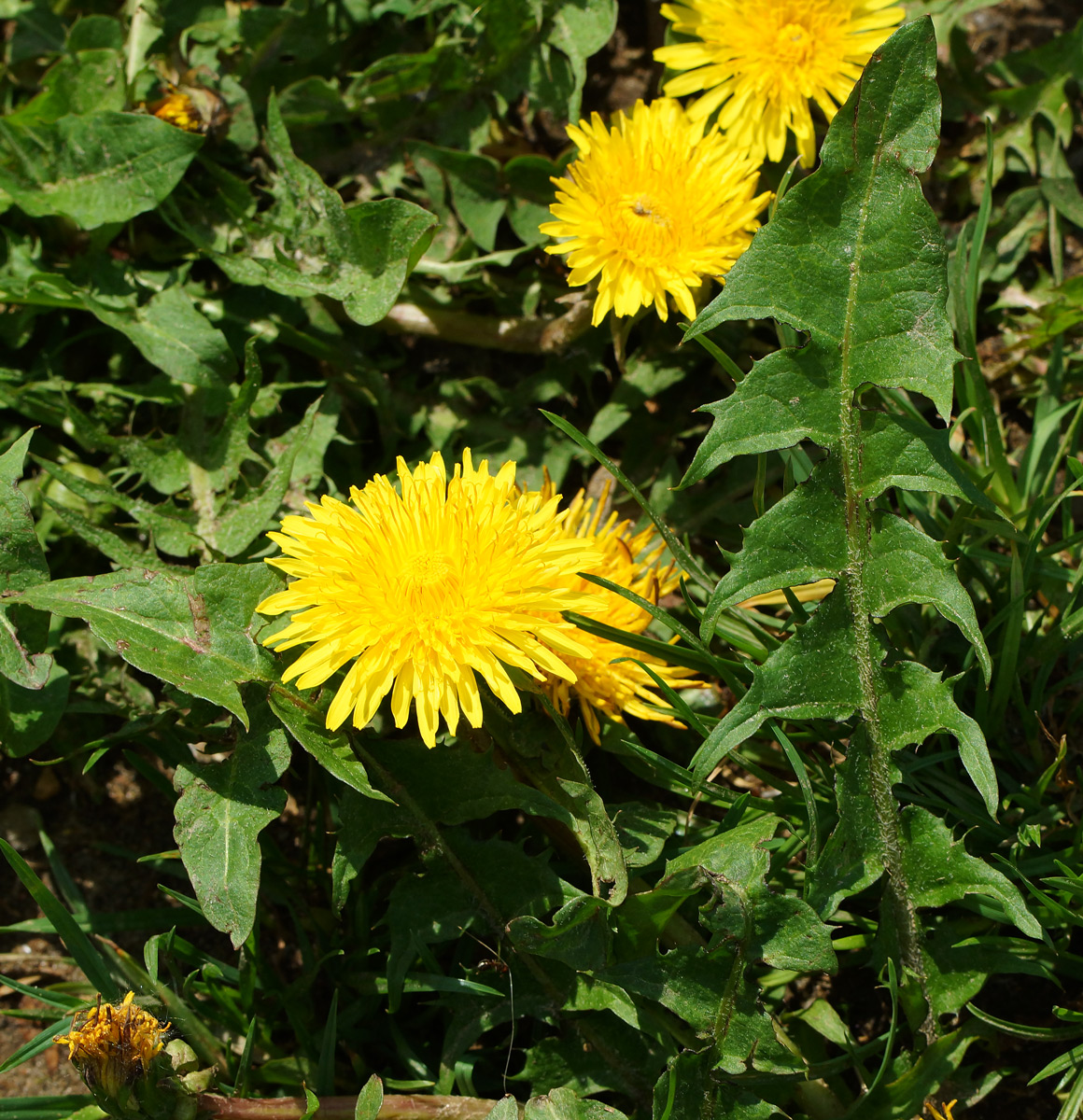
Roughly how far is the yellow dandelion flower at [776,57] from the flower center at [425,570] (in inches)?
62.9

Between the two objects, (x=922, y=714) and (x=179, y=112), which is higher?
(x=179, y=112)

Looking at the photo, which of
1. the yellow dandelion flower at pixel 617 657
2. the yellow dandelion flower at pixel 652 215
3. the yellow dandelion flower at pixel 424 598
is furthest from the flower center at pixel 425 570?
the yellow dandelion flower at pixel 652 215

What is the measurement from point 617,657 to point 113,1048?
4.65ft

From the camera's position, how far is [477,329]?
Answer: 10.4 feet

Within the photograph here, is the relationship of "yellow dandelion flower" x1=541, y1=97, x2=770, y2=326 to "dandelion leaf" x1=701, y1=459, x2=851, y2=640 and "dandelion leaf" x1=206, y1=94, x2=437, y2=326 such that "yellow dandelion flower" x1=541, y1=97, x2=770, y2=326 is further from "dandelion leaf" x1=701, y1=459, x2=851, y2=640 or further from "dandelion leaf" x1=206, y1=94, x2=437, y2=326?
"dandelion leaf" x1=701, y1=459, x2=851, y2=640

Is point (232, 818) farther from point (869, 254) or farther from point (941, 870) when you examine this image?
point (869, 254)

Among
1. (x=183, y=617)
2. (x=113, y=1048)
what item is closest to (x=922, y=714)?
(x=183, y=617)

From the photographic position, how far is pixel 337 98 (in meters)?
3.12

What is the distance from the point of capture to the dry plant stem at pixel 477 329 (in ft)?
10.3

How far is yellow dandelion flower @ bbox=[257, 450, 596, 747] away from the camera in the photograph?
2123mm

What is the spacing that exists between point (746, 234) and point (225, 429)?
64.1 inches

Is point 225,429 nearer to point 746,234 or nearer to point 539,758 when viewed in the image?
point 539,758

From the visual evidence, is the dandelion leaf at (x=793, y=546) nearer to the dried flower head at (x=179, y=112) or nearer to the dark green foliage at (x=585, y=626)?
the dark green foliage at (x=585, y=626)

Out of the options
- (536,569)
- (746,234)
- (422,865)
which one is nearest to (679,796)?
(422,865)
